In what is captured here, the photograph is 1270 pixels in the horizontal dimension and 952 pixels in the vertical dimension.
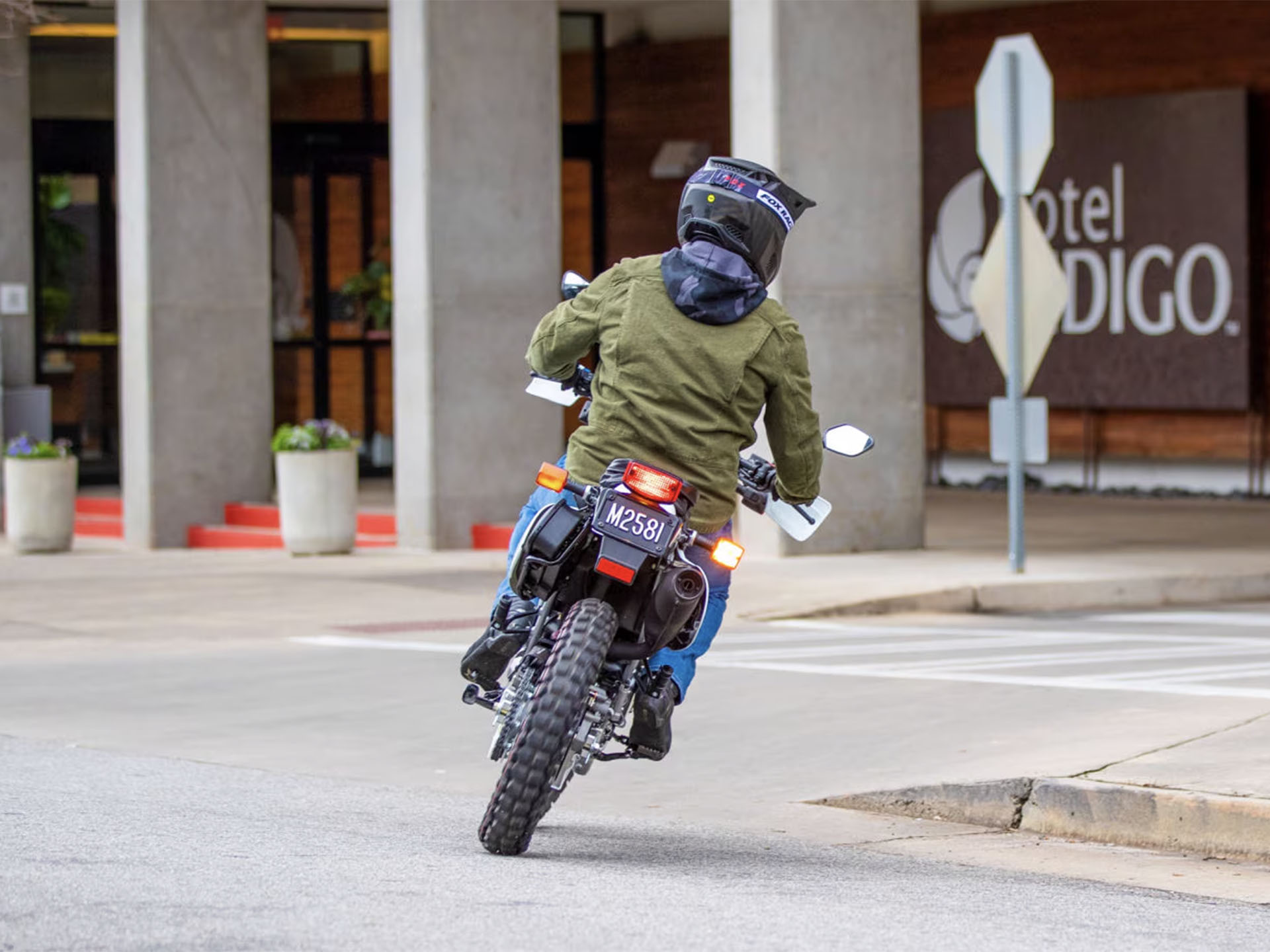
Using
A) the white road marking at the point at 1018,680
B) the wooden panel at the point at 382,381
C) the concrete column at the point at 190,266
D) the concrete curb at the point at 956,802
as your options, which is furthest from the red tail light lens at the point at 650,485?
the wooden panel at the point at 382,381

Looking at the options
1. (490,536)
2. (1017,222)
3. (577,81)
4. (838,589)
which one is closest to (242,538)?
(490,536)

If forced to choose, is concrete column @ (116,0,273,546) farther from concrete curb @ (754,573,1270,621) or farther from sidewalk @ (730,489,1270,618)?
concrete curb @ (754,573,1270,621)

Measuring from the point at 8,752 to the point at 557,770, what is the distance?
3.27 m

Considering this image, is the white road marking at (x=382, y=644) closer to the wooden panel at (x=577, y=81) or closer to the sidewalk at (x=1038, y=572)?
the sidewalk at (x=1038, y=572)

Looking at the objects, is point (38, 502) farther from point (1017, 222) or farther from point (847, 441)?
point (847, 441)

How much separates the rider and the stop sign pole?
7.25 metres

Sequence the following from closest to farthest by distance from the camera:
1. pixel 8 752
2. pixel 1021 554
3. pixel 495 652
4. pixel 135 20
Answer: pixel 495 652
pixel 8 752
pixel 1021 554
pixel 135 20

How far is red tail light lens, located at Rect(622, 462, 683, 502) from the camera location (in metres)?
5.95

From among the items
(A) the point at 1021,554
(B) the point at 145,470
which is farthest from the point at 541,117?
(A) the point at 1021,554

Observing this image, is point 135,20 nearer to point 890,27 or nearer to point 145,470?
point 145,470

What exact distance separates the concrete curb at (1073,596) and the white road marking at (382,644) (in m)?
2.34

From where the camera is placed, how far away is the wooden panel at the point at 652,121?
2347 centimetres

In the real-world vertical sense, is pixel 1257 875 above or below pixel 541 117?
below

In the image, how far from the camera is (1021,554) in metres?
13.7
